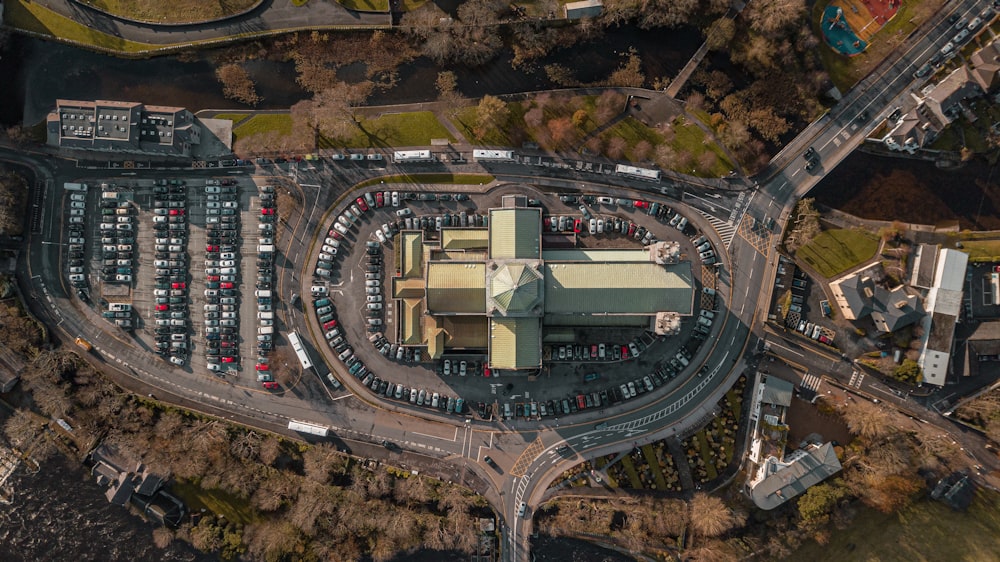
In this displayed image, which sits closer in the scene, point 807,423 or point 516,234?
point 516,234

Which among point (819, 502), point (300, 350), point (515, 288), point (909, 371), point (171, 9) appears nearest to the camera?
point (515, 288)

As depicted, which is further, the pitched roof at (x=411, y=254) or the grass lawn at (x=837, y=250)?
the grass lawn at (x=837, y=250)

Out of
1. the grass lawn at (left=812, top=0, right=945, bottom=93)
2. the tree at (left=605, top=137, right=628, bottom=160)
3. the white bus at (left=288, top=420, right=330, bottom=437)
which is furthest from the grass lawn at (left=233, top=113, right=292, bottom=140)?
the grass lawn at (left=812, top=0, right=945, bottom=93)

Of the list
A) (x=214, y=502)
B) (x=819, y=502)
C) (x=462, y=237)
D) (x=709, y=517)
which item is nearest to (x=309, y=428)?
(x=214, y=502)

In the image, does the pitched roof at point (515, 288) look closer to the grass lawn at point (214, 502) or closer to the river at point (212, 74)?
the river at point (212, 74)

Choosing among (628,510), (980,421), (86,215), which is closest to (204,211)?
(86,215)

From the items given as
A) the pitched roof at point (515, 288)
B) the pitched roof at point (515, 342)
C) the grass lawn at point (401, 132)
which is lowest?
the pitched roof at point (515, 342)

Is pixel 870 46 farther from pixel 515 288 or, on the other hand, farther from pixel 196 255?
pixel 196 255

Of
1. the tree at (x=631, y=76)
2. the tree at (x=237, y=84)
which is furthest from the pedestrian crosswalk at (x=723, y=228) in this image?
the tree at (x=237, y=84)
